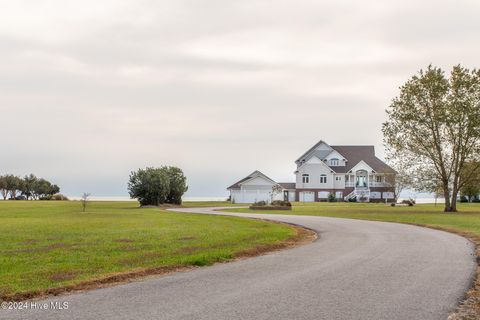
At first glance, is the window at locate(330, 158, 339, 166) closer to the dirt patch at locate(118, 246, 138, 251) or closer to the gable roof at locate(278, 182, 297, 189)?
the gable roof at locate(278, 182, 297, 189)

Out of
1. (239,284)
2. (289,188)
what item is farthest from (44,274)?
(289,188)

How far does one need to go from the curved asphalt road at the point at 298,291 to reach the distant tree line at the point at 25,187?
306ft

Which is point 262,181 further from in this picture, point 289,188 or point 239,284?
point 239,284

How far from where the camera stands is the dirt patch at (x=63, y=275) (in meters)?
12.2

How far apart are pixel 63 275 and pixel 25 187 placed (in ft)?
318

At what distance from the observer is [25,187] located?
102 m

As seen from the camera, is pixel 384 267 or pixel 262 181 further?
pixel 262 181

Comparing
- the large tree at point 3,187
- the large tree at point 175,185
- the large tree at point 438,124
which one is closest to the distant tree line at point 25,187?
the large tree at point 3,187

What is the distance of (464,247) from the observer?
20047 mm

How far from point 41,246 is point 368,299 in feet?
42.1

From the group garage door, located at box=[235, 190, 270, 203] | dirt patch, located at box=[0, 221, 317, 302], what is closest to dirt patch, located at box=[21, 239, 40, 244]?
dirt patch, located at box=[0, 221, 317, 302]

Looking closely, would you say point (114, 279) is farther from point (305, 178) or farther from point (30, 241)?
point (305, 178)

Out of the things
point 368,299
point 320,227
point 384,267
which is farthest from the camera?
point 320,227

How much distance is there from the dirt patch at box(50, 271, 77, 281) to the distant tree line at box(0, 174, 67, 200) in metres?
92.7
